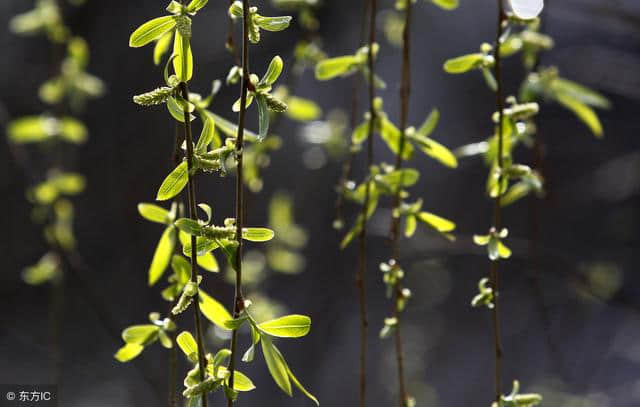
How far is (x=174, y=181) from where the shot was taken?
432 millimetres

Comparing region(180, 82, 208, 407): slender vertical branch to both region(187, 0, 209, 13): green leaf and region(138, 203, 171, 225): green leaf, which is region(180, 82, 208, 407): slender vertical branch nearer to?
region(187, 0, 209, 13): green leaf

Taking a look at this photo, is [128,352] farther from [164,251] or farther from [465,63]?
[465,63]

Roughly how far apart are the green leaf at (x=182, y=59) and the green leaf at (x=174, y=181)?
0.16ft

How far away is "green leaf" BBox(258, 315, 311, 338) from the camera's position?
457 millimetres

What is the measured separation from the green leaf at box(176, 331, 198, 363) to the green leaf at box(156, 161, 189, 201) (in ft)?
0.28

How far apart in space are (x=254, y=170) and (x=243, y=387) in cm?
47

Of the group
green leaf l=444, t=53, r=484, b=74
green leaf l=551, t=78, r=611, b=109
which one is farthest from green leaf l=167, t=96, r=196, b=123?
green leaf l=551, t=78, r=611, b=109

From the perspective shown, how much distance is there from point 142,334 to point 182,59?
0.21m

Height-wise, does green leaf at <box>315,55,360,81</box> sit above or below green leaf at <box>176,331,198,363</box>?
above

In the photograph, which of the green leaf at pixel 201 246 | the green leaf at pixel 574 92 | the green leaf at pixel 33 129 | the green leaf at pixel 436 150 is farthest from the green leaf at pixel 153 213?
the green leaf at pixel 33 129

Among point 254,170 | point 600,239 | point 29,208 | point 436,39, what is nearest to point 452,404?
point 600,239

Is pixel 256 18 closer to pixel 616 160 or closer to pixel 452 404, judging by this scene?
pixel 616 160

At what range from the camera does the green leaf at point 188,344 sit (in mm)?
450

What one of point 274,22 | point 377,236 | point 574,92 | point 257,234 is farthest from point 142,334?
point 377,236
